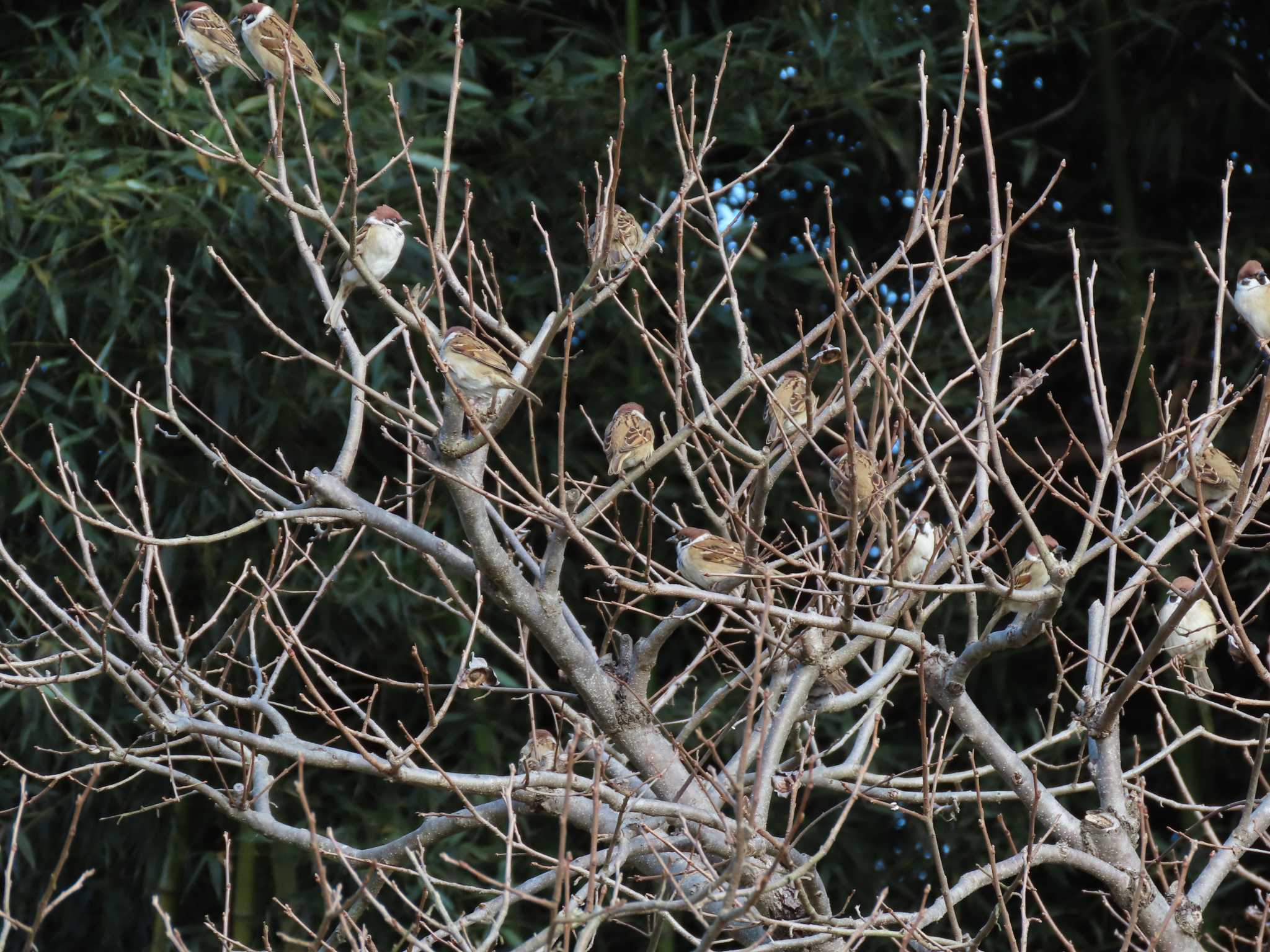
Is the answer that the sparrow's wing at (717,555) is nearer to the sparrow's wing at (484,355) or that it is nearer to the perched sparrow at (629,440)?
the perched sparrow at (629,440)

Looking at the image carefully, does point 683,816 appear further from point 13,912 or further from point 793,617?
point 13,912

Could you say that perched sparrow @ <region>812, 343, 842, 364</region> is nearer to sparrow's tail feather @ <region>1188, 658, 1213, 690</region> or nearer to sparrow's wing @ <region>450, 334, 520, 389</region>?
sparrow's wing @ <region>450, 334, 520, 389</region>

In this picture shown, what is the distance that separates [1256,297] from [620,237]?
174 cm

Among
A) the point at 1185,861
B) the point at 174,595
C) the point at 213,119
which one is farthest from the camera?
the point at 174,595

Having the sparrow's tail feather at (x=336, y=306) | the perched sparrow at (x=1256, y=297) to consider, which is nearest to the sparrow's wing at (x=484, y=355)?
the sparrow's tail feather at (x=336, y=306)

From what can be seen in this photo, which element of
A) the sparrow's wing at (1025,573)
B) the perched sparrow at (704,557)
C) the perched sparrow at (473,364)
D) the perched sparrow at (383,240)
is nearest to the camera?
the perched sparrow at (473,364)

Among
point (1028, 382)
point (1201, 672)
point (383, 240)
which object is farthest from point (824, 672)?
point (383, 240)

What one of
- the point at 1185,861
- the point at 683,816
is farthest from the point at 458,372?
the point at 1185,861

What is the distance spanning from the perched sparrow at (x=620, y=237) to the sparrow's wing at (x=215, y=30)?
94cm

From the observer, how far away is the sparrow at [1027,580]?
2053 millimetres

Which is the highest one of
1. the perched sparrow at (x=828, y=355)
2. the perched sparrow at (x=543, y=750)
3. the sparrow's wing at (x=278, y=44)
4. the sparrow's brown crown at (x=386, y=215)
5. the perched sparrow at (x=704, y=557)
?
the sparrow's wing at (x=278, y=44)

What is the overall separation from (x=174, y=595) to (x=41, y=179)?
4.40ft

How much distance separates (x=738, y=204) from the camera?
14.1 ft

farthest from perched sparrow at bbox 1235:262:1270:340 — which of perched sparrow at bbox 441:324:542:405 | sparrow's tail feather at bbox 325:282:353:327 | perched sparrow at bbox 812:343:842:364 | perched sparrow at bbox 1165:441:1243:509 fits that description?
sparrow's tail feather at bbox 325:282:353:327
